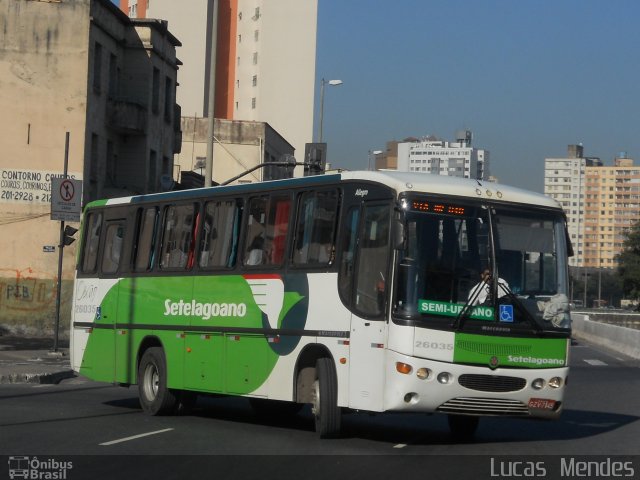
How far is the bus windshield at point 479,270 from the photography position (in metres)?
12.1

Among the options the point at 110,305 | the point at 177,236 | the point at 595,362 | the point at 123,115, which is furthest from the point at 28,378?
the point at 123,115

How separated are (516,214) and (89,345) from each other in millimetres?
8046

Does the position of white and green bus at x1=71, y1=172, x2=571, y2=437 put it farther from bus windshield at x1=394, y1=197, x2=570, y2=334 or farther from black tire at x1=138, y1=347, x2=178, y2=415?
black tire at x1=138, y1=347, x2=178, y2=415

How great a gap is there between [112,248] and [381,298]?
22.1 ft

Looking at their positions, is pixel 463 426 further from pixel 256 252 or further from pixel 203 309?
pixel 203 309

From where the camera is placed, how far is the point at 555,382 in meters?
12.7

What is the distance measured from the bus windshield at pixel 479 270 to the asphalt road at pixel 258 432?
1.42 metres

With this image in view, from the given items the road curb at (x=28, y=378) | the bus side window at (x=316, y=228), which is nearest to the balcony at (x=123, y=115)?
the road curb at (x=28, y=378)

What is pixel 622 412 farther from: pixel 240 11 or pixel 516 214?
pixel 240 11

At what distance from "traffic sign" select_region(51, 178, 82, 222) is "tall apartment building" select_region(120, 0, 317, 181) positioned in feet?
193

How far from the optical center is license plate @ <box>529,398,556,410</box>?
1246cm

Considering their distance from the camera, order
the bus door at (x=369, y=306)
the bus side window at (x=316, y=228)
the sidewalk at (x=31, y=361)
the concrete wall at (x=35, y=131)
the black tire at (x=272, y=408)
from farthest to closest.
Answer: the concrete wall at (x=35, y=131)
the sidewalk at (x=31, y=361)
the black tire at (x=272, y=408)
the bus side window at (x=316, y=228)
the bus door at (x=369, y=306)

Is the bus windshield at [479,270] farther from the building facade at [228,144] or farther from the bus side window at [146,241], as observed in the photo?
the building facade at [228,144]

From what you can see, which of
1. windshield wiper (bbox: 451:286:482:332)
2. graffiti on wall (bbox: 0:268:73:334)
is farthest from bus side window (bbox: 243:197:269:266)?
graffiti on wall (bbox: 0:268:73:334)
